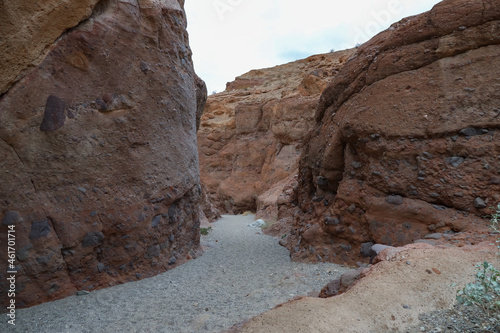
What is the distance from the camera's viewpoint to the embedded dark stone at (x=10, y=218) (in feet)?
10.7

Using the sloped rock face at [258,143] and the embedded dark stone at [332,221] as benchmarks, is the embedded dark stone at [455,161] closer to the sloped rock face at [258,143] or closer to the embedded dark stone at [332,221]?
the embedded dark stone at [332,221]

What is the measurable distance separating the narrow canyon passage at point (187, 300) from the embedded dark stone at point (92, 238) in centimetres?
63

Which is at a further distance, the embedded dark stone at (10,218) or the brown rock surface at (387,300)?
the embedded dark stone at (10,218)

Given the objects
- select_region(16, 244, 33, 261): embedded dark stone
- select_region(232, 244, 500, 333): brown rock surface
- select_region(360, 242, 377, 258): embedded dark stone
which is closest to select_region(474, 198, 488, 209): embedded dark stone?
Result: select_region(232, 244, 500, 333): brown rock surface

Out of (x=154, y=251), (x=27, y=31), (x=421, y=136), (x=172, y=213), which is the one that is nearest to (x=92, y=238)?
(x=154, y=251)

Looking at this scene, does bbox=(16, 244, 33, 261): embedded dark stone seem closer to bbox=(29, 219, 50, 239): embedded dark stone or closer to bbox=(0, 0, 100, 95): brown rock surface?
bbox=(29, 219, 50, 239): embedded dark stone

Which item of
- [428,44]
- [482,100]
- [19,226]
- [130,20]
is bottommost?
[19,226]

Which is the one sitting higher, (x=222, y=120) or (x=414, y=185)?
(x=222, y=120)

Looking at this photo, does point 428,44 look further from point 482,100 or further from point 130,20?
point 130,20

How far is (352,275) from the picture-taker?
2617 mm

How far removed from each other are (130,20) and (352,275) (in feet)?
15.2

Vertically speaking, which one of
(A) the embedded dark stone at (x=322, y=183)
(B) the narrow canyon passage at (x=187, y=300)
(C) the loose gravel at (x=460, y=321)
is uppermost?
(A) the embedded dark stone at (x=322, y=183)

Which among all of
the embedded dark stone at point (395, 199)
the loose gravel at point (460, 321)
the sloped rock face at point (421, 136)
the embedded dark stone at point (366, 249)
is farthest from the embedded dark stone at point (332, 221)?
the loose gravel at point (460, 321)

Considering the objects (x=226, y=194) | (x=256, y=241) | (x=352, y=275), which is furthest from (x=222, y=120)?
(x=352, y=275)
